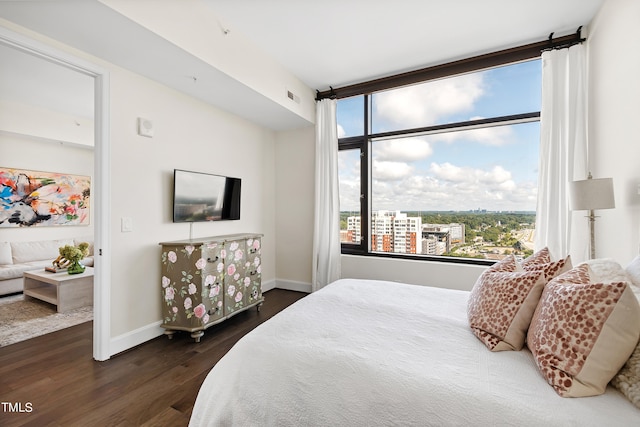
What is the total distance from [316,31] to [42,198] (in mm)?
5251

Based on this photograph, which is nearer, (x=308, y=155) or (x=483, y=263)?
(x=483, y=263)

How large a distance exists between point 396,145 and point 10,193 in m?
5.86

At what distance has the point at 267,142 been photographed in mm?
4312

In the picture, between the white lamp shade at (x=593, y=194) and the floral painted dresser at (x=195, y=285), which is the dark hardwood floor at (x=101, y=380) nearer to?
the floral painted dresser at (x=195, y=285)

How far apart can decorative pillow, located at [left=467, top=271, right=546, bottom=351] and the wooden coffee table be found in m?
4.33

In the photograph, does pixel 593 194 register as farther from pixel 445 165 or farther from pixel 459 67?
pixel 459 67

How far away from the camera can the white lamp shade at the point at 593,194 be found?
1.98m

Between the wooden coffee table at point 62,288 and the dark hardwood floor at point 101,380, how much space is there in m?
0.72

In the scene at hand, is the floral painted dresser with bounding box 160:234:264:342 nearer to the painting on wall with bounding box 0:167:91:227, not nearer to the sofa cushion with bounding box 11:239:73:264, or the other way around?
the sofa cushion with bounding box 11:239:73:264

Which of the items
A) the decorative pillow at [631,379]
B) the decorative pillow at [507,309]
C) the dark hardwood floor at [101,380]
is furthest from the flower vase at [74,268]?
the decorative pillow at [631,379]

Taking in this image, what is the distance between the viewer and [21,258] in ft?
14.5

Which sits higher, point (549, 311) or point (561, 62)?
point (561, 62)

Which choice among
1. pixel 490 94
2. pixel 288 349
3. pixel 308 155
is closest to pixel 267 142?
pixel 308 155

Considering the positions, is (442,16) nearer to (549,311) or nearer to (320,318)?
(549,311)
